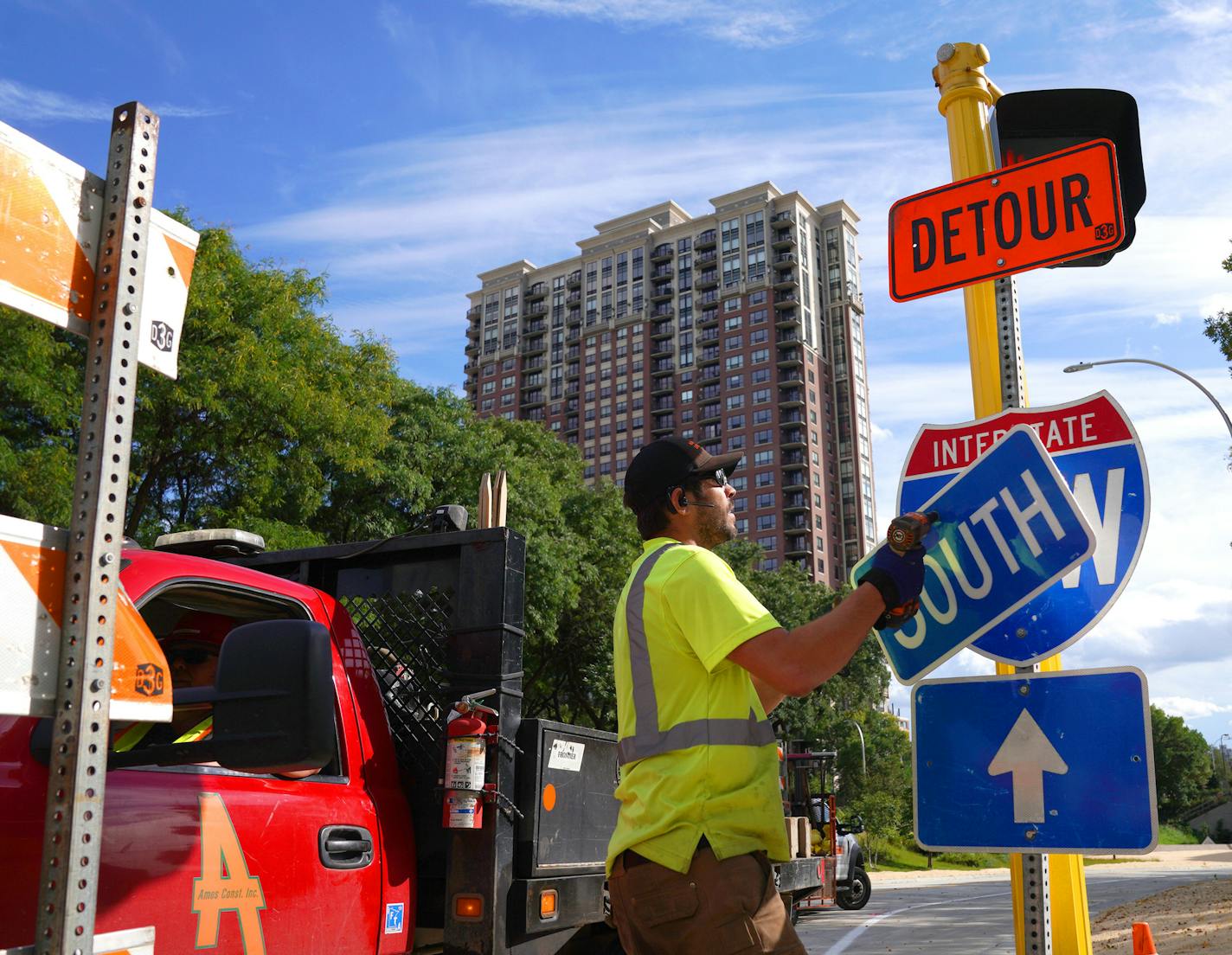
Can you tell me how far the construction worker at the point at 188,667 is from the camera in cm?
325

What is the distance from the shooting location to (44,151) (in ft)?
5.55

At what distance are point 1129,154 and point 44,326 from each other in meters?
12.3

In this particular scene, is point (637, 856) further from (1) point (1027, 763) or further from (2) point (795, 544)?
(2) point (795, 544)

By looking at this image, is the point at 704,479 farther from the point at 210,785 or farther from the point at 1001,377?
the point at 210,785

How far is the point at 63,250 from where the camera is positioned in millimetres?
1705

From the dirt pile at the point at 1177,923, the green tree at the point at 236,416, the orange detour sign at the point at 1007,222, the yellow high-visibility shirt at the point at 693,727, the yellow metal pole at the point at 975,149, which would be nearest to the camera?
the yellow high-visibility shirt at the point at 693,727

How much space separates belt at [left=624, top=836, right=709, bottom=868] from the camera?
2510 millimetres

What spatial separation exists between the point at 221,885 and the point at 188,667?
3.29ft

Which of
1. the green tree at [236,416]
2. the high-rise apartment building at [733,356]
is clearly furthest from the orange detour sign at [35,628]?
the high-rise apartment building at [733,356]

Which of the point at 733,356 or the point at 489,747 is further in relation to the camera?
the point at 733,356

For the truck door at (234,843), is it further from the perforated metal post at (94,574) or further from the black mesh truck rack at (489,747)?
the perforated metal post at (94,574)

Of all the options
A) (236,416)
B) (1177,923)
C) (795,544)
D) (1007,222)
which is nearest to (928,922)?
(1177,923)

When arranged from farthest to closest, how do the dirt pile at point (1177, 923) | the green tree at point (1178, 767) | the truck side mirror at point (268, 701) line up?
1. the green tree at point (1178, 767)
2. the dirt pile at point (1177, 923)
3. the truck side mirror at point (268, 701)

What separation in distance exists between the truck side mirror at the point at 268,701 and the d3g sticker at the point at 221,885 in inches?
36.4
